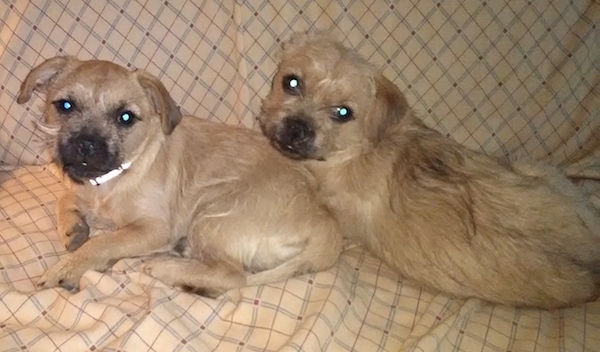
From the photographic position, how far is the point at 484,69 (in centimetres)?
334

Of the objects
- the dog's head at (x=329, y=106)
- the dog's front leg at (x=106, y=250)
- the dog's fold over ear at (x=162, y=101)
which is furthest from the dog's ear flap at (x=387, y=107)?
the dog's front leg at (x=106, y=250)

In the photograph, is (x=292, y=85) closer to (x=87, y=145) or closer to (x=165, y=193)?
(x=165, y=193)

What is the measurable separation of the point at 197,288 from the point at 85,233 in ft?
1.94

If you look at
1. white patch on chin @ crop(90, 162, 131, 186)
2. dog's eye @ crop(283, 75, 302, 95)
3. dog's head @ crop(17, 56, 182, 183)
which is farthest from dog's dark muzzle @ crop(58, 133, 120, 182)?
dog's eye @ crop(283, 75, 302, 95)

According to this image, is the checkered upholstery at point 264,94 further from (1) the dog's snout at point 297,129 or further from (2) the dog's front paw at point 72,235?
(1) the dog's snout at point 297,129

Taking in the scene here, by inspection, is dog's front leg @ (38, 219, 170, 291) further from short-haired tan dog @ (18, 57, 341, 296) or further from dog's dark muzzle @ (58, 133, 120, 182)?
dog's dark muzzle @ (58, 133, 120, 182)

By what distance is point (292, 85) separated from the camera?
3.02 m

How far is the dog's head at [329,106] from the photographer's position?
2939 millimetres

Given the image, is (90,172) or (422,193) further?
(422,193)

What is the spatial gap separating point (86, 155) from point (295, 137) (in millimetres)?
890

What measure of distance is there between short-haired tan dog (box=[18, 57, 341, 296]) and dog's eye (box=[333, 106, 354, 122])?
0.94ft

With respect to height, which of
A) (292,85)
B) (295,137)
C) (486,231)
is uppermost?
(486,231)

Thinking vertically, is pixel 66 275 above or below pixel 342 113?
below

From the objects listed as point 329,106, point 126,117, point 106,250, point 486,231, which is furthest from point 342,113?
point 106,250
